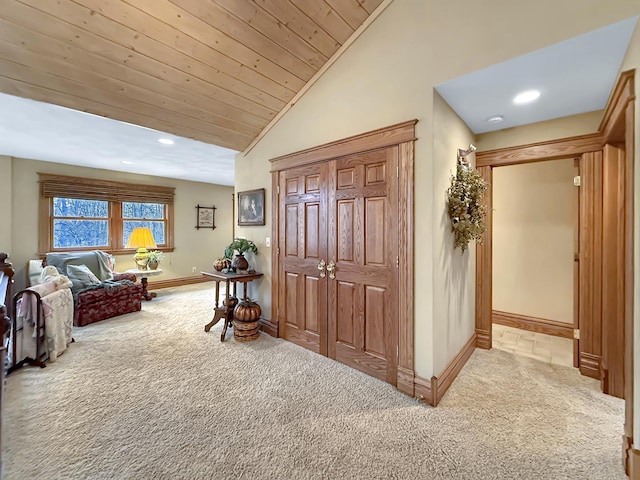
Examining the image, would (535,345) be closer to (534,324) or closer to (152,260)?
(534,324)

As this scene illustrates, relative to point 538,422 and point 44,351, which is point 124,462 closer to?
point 44,351

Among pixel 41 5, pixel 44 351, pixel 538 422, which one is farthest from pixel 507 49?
pixel 44 351

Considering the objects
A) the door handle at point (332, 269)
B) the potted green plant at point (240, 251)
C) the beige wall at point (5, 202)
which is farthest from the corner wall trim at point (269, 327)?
the beige wall at point (5, 202)

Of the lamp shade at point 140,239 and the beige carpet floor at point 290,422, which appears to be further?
the lamp shade at point 140,239

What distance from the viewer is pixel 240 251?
3514 mm

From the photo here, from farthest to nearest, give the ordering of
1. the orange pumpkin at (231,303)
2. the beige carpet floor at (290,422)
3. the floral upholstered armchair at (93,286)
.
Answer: the floral upholstered armchair at (93,286) < the orange pumpkin at (231,303) < the beige carpet floor at (290,422)

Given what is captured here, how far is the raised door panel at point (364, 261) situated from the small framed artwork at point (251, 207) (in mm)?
1156

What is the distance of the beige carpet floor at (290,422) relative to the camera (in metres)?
1.52

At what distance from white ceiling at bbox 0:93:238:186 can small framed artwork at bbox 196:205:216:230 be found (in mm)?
1326

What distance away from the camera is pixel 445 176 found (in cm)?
226

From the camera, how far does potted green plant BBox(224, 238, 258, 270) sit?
3.46m

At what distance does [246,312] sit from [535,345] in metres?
3.34

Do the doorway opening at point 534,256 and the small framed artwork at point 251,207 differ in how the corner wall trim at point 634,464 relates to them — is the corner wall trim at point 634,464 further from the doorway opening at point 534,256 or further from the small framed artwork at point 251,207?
the small framed artwork at point 251,207

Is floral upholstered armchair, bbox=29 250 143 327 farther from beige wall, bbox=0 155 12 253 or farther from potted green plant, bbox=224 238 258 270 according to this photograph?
potted green plant, bbox=224 238 258 270
